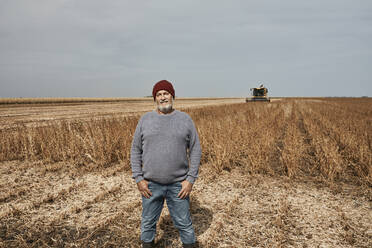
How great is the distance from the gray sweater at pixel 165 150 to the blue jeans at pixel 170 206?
8 centimetres

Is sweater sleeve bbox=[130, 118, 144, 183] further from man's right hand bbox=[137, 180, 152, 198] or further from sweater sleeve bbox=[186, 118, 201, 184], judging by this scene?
sweater sleeve bbox=[186, 118, 201, 184]

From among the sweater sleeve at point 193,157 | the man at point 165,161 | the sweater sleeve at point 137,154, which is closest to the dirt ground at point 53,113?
the sweater sleeve at point 137,154

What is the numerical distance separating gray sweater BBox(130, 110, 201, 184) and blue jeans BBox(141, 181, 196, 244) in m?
0.08

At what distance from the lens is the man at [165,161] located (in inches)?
70.6

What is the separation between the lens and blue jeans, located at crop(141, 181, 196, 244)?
6.00ft

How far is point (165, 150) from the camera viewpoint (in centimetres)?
179

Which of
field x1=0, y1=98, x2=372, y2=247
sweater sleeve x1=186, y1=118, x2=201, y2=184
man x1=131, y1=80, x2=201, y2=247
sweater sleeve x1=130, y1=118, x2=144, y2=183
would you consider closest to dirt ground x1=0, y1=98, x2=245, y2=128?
field x1=0, y1=98, x2=372, y2=247

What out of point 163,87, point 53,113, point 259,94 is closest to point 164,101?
point 163,87

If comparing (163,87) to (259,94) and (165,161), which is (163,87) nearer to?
(165,161)

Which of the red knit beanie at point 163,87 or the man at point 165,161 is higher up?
the red knit beanie at point 163,87

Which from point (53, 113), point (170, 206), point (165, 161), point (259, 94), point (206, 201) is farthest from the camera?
point (259, 94)

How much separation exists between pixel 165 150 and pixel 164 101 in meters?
0.43

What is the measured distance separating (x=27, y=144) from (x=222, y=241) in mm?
6030

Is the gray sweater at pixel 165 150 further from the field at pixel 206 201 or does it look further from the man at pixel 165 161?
the field at pixel 206 201
